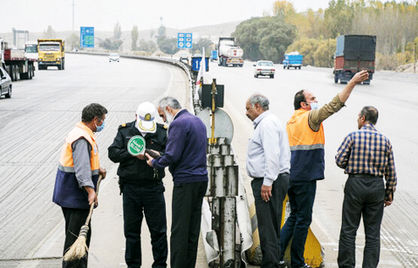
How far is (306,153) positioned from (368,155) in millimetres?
671

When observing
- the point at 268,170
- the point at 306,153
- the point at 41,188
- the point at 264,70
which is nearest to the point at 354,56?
the point at 264,70

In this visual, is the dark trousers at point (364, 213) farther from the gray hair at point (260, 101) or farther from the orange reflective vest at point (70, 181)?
the orange reflective vest at point (70, 181)

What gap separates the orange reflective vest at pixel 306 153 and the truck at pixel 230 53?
72.3 m

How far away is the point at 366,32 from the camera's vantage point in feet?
379

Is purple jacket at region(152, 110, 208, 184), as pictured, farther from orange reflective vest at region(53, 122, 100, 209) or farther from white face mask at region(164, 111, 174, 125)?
orange reflective vest at region(53, 122, 100, 209)

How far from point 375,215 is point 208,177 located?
5.73 ft

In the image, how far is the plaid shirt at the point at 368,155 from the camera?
19.4 ft

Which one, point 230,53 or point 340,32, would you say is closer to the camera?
point 230,53

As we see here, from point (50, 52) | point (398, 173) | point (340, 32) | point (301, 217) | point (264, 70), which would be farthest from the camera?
point (340, 32)

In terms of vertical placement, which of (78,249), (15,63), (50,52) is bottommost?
(78,249)

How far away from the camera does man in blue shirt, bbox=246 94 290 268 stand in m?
5.86

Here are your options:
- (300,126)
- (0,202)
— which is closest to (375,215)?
(300,126)

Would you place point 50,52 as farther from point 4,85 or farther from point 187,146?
point 187,146

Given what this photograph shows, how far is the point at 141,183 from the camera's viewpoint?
6.07 metres
